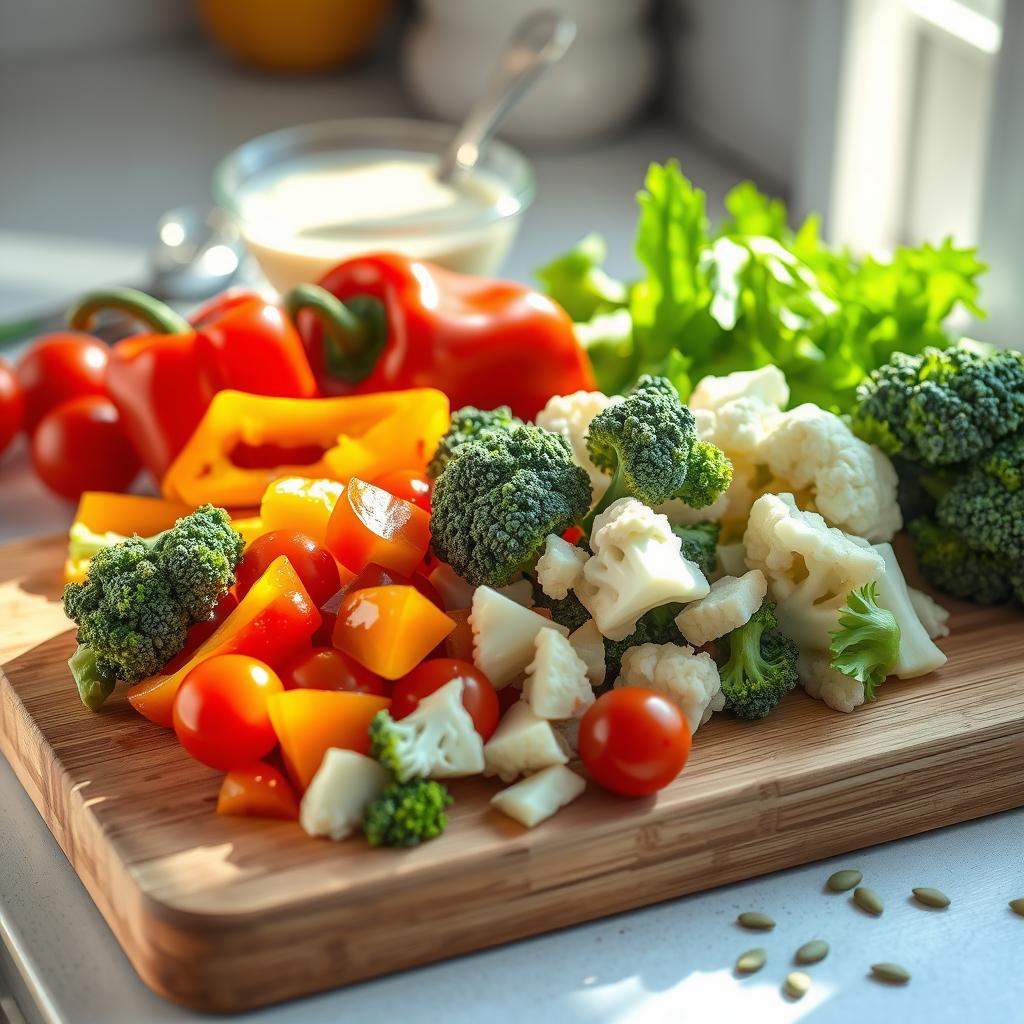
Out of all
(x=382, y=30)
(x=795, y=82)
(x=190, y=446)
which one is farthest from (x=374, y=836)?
(x=382, y=30)

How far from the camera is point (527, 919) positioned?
1484mm

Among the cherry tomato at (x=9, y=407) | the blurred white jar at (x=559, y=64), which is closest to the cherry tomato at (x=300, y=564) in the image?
the cherry tomato at (x=9, y=407)

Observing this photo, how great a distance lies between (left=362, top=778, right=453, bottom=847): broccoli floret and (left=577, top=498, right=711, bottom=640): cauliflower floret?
0.90 ft

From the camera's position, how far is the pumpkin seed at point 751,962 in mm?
1453

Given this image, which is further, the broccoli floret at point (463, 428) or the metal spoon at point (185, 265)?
the metal spoon at point (185, 265)

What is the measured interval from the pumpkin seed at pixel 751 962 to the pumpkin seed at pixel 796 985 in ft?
0.10

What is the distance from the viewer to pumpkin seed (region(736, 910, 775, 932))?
150 centimetres

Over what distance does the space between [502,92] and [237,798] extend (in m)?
1.72

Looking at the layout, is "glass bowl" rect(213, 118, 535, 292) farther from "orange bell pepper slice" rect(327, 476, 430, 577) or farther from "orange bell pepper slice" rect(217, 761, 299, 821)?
"orange bell pepper slice" rect(217, 761, 299, 821)

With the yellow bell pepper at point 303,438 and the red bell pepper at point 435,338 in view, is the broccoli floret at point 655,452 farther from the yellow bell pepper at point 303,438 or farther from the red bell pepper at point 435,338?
the red bell pepper at point 435,338

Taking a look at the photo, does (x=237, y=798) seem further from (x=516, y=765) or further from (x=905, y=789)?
(x=905, y=789)

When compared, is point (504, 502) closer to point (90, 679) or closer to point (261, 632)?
point (261, 632)

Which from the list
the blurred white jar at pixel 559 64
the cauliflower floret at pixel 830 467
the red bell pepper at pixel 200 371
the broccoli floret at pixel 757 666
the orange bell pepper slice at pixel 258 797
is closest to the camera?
the orange bell pepper slice at pixel 258 797

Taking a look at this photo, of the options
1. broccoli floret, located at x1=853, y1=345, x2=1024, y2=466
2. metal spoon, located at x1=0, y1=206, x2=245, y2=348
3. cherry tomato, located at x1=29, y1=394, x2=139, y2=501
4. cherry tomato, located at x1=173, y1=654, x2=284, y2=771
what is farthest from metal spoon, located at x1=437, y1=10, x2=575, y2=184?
cherry tomato, located at x1=173, y1=654, x2=284, y2=771
